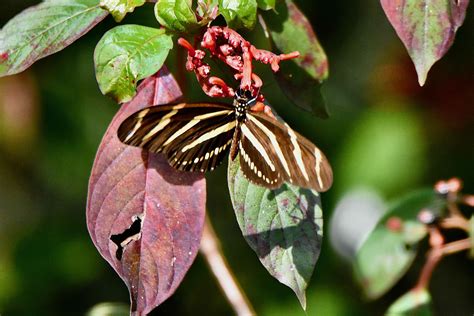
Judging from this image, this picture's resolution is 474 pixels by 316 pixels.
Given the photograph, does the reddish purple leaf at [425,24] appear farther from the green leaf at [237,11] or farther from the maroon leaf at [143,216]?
the maroon leaf at [143,216]

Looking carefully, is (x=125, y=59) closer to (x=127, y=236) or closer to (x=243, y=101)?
(x=243, y=101)

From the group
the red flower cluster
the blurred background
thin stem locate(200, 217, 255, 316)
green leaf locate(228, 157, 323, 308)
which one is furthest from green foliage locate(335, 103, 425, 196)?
the red flower cluster

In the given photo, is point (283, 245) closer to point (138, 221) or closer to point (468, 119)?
point (138, 221)

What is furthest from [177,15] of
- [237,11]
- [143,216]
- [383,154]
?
[383,154]

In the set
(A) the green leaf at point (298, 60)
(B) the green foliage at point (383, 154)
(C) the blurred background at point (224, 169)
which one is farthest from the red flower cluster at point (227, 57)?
(B) the green foliage at point (383, 154)

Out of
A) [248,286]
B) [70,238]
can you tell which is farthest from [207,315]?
[70,238]

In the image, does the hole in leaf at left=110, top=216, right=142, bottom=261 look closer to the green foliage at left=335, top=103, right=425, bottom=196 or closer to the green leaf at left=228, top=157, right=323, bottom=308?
the green leaf at left=228, top=157, right=323, bottom=308
